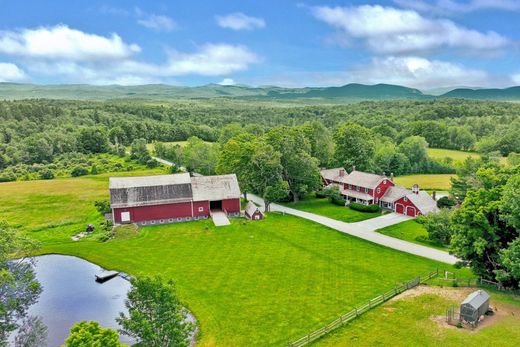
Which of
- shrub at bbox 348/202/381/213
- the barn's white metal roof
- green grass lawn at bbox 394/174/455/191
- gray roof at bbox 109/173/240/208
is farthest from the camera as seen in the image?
green grass lawn at bbox 394/174/455/191

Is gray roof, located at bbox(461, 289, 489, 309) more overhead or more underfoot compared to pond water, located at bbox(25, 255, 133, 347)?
more overhead

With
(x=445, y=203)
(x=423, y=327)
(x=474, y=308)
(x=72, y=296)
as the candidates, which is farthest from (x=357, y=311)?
(x=445, y=203)

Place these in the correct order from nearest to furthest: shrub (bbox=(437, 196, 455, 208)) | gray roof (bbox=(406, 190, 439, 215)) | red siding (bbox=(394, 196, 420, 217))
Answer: gray roof (bbox=(406, 190, 439, 215)) < red siding (bbox=(394, 196, 420, 217)) < shrub (bbox=(437, 196, 455, 208))

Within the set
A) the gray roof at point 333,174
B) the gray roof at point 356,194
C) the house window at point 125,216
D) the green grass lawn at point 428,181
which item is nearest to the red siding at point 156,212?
the house window at point 125,216

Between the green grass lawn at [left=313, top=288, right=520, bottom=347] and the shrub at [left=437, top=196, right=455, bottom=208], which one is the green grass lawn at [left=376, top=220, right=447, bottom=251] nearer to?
the shrub at [left=437, top=196, right=455, bottom=208]

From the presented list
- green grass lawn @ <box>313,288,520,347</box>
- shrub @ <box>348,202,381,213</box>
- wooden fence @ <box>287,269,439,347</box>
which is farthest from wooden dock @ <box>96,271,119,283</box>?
shrub @ <box>348,202,381,213</box>

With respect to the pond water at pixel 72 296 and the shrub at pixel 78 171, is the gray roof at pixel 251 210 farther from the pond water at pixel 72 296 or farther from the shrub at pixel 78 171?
the shrub at pixel 78 171
